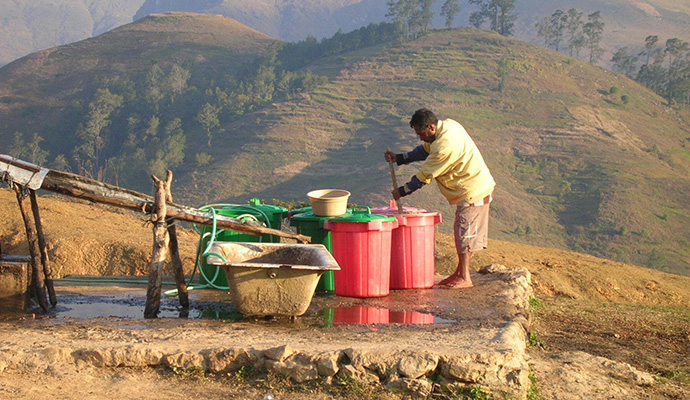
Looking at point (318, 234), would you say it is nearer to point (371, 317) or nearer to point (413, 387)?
point (371, 317)

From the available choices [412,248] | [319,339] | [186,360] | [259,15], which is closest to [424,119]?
[412,248]

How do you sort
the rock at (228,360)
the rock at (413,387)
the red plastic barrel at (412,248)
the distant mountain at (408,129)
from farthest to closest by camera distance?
the distant mountain at (408,129) → the red plastic barrel at (412,248) → the rock at (228,360) → the rock at (413,387)

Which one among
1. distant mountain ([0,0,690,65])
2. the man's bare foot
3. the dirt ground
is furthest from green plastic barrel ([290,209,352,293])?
distant mountain ([0,0,690,65])

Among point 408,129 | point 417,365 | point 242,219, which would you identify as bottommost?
point 417,365

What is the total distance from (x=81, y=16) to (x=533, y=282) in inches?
6778

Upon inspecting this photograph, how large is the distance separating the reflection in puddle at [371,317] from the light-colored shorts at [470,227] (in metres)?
1.06

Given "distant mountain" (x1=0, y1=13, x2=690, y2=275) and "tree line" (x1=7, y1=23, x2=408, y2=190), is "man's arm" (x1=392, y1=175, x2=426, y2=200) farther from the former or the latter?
"tree line" (x1=7, y1=23, x2=408, y2=190)

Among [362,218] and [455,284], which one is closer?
[362,218]

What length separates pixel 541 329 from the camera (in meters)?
6.84

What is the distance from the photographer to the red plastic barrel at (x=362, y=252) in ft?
21.0

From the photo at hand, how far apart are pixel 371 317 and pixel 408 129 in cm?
3689

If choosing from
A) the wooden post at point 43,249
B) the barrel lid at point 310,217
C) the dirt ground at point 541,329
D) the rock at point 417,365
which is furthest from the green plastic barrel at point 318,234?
the rock at point 417,365

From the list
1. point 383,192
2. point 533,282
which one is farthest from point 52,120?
point 533,282

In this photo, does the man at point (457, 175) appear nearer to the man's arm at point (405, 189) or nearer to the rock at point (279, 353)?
the man's arm at point (405, 189)
